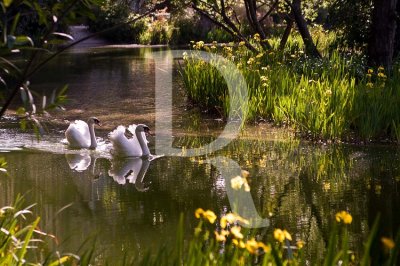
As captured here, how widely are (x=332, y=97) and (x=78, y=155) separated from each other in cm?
262

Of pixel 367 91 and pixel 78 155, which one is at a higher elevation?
pixel 367 91

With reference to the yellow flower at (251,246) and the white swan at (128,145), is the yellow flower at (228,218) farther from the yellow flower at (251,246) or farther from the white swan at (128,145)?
the white swan at (128,145)

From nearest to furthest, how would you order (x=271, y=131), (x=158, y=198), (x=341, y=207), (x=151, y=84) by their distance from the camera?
(x=341, y=207)
(x=158, y=198)
(x=271, y=131)
(x=151, y=84)

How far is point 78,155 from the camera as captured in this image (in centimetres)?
741

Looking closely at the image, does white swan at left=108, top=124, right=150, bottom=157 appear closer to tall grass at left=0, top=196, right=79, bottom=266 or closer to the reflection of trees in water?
the reflection of trees in water

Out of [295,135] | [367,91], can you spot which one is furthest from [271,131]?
[367,91]

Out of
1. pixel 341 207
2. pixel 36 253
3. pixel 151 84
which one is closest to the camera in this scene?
pixel 36 253

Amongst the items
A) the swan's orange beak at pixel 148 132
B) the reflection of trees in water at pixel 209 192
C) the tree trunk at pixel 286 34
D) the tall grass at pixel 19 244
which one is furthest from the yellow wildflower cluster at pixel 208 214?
the tree trunk at pixel 286 34

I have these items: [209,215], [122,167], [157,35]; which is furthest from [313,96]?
[157,35]

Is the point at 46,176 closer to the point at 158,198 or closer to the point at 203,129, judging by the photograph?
the point at 158,198

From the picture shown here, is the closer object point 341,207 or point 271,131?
point 341,207

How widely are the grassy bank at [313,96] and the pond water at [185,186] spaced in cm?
24

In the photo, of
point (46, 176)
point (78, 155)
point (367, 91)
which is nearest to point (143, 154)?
point (78, 155)

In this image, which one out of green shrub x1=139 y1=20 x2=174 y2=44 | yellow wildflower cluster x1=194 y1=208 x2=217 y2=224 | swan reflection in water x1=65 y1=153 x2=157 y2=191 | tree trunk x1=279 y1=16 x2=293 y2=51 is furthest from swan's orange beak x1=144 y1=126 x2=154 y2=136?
green shrub x1=139 y1=20 x2=174 y2=44
